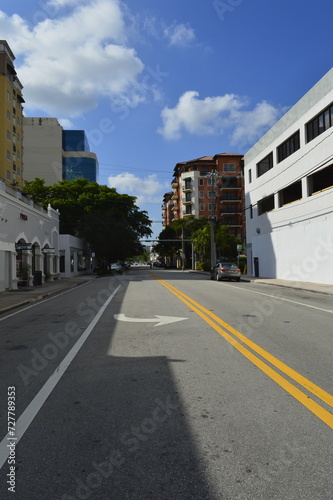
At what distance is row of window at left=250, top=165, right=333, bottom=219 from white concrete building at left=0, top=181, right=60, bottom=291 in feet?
63.1

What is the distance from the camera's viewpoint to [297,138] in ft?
98.6

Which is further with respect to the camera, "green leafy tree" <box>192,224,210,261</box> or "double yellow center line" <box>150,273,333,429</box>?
"green leafy tree" <box>192,224,210,261</box>

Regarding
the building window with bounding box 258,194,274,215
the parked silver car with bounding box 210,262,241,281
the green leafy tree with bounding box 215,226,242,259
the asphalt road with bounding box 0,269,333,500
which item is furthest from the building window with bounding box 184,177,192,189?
the asphalt road with bounding box 0,269,333,500

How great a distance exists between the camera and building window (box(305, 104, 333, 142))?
24859mm

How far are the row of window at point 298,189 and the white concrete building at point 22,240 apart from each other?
19.2 m

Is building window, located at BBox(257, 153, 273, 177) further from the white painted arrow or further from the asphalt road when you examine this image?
the asphalt road

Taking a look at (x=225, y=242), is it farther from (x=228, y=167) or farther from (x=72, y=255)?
(x=228, y=167)

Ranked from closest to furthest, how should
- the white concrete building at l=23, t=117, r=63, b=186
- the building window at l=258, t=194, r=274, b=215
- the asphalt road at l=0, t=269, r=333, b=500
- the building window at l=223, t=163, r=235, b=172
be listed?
the asphalt road at l=0, t=269, r=333, b=500
the building window at l=258, t=194, r=274, b=215
the white concrete building at l=23, t=117, r=63, b=186
the building window at l=223, t=163, r=235, b=172

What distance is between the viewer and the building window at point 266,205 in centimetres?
3615

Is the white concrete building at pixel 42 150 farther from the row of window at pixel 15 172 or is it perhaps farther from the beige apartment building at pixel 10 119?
the row of window at pixel 15 172

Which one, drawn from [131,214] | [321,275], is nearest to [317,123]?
[321,275]

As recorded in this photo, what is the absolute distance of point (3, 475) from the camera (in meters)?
3.05

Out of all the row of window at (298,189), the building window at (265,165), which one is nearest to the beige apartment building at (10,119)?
the building window at (265,165)

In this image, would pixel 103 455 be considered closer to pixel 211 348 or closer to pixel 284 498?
pixel 284 498
